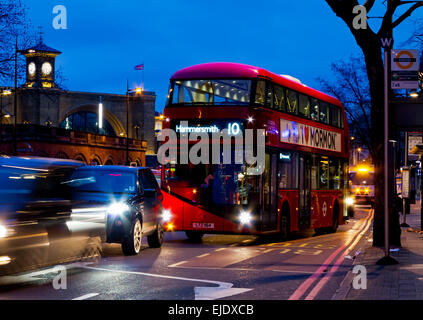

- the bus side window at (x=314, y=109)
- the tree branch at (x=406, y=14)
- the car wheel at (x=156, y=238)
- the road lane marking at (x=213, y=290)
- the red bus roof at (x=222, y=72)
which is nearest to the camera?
the road lane marking at (x=213, y=290)

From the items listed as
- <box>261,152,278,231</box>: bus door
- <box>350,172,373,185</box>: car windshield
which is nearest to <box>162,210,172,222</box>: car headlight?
<box>261,152,278,231</box>: bus door

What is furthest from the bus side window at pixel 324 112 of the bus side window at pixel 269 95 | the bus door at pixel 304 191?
the bus side window at pixel 269 95

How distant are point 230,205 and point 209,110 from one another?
241cm

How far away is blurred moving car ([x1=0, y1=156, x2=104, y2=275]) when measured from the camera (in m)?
9.98

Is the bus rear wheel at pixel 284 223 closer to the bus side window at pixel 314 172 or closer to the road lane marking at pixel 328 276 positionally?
the road lane marking at pixel 328 276

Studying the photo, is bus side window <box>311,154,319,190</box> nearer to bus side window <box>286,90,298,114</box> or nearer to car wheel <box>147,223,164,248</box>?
bus side window <box>286,90,298,114</box>

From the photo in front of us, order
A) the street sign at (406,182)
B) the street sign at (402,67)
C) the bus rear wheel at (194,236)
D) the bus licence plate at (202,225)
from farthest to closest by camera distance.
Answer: the street sign at (406,182) → the bus rear wheel at (194,236) → the bus licence plate at (202,225) → the street sign at (402,67)

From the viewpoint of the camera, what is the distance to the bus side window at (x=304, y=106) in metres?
22.1

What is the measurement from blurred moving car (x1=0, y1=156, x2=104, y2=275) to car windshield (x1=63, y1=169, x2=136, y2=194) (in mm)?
3527

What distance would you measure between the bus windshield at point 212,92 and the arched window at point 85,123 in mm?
110787

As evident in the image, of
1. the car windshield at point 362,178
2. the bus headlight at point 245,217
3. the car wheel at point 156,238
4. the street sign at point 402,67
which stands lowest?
the car wheel at point 156,238

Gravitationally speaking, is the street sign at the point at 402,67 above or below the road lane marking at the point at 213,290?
above
